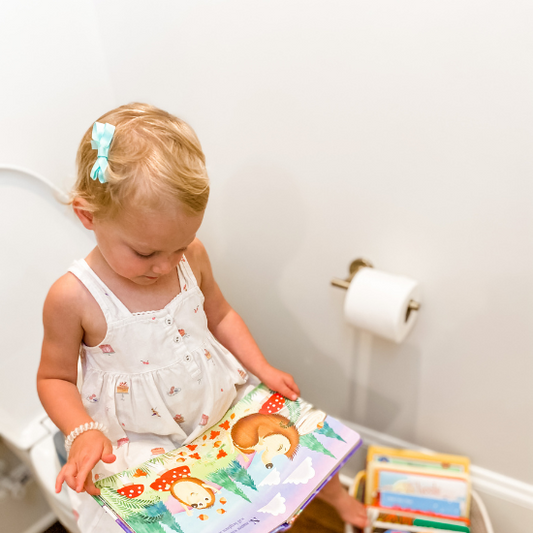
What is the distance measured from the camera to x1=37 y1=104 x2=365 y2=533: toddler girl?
562 millimetres

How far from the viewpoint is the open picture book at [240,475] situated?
0.58 m

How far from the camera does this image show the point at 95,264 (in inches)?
26.7

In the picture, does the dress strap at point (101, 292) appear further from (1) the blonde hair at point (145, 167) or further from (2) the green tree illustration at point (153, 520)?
(2) the green tree illustration at point (153, 520)

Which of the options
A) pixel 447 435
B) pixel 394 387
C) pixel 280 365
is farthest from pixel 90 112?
pixel 447 435

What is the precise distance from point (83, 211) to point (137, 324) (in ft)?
0.55

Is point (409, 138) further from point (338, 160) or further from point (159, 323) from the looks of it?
point (159, 323)

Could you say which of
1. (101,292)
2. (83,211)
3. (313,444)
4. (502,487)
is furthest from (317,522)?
(83,211)

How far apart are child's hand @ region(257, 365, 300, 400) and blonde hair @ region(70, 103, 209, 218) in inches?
12.3

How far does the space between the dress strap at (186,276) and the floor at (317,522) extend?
0.64m

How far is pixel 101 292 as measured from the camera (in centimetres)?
66

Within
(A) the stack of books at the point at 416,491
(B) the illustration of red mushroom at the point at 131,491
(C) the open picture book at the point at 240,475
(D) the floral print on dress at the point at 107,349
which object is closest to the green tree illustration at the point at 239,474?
(C) the open picture book at the point at 240,475

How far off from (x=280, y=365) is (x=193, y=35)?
68cm

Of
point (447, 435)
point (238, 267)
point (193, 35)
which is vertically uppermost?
point (193, 35)

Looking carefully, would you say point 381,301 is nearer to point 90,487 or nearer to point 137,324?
point 137,324
